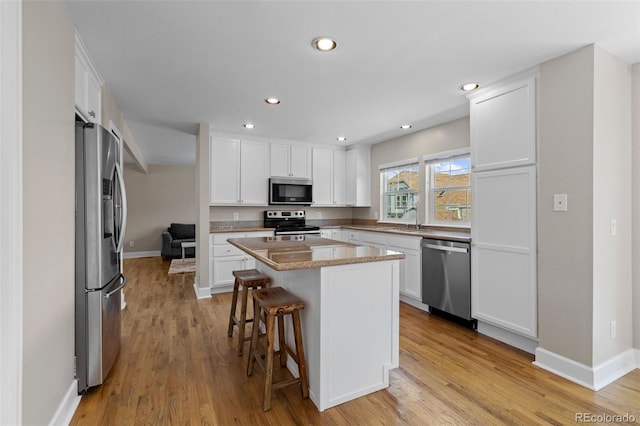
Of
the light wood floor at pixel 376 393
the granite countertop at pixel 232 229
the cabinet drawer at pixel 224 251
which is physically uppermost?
the granite countertop at pixel 232 229

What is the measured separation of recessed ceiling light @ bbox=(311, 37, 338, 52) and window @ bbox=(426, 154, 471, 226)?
2.43 m

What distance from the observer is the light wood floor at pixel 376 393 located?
69.3 inches

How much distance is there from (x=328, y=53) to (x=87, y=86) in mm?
1825

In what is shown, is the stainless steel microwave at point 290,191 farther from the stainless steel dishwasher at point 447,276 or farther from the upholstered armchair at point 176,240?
the upholstered armchair at point 176,240

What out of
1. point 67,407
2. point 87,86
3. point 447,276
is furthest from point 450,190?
point 67,407

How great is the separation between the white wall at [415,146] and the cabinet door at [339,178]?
0.50 m

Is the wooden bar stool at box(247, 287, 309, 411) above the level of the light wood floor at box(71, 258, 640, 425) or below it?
above

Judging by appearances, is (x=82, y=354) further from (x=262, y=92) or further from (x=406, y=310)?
(x=406, y=310)

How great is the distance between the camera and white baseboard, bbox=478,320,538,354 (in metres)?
2.56

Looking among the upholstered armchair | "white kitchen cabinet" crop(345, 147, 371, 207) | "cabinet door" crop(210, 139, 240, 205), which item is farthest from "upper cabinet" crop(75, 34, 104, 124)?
the upholstered armchair

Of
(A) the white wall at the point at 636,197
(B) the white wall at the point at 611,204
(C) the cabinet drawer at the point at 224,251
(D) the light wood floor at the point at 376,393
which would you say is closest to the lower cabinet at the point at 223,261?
(C) the cabinet drawer at the point at 224,251

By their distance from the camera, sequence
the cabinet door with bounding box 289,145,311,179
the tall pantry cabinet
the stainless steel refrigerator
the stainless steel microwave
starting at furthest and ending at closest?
the cabinet door with bounding box 289,145,311,179 → the stainless steel microwave → the tall pantry cabinet → the stainless steel refrigerator

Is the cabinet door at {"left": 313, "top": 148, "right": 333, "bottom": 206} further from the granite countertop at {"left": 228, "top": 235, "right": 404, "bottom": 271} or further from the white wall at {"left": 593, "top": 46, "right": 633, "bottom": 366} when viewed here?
the white wall at {"left": 593, "top": 46, "right": 633, "bottom": 366}

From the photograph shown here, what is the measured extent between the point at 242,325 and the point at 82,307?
1.11 metres
